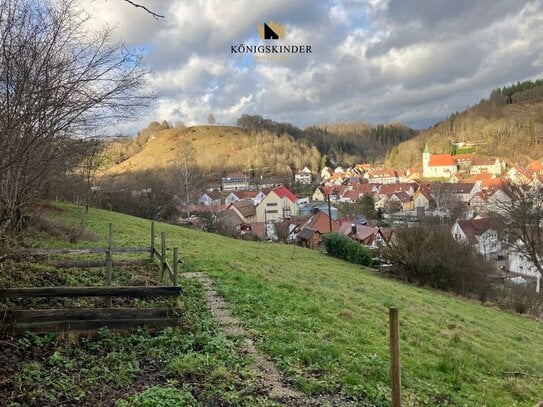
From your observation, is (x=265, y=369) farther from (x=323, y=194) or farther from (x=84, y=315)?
(x=323, y=194)

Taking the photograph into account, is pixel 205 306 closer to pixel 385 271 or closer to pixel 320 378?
pixel 320 378

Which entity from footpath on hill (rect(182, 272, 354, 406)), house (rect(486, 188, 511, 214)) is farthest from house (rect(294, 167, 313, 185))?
footpath on hill (rect(182, 272, 354, 406))

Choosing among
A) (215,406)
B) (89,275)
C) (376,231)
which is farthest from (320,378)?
(376,231)

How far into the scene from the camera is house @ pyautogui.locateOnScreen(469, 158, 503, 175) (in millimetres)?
128625

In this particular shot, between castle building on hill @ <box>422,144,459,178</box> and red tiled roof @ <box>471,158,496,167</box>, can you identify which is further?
castle building on hill @ <box>422,144,459,178</box>

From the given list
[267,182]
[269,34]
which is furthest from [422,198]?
[269,34]

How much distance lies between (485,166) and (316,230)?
357ft

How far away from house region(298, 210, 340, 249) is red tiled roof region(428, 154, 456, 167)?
349ft

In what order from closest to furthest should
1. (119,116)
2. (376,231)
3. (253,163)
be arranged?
(119,116) < (376,231) < (253,163)

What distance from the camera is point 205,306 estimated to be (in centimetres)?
898

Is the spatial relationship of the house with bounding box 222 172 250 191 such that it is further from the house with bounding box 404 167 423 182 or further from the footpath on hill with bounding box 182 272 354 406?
the footpath on hill with bounding box 182 272 354 406

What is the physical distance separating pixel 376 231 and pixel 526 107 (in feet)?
544

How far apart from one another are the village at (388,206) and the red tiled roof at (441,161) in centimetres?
32

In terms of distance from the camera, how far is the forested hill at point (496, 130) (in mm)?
140750
